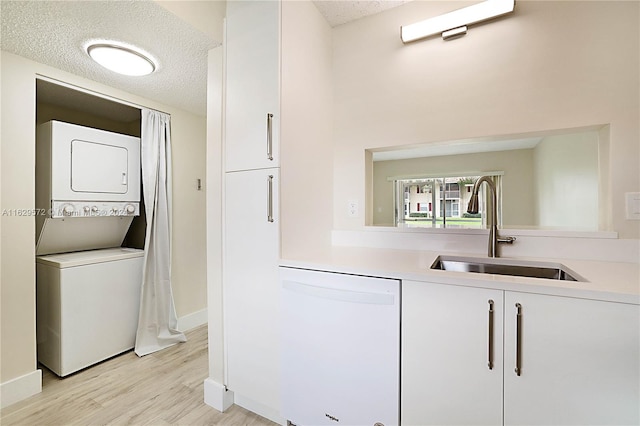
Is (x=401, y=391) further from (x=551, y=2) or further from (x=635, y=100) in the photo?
(x=551, y=2)

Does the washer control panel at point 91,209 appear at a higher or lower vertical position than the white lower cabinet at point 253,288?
higher

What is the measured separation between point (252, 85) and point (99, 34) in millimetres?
944

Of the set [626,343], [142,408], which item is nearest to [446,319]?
[626,343]

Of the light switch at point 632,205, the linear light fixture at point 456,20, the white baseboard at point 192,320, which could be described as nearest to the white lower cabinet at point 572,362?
the light switch at point 632,205

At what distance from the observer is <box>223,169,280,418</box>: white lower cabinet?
1.45 m

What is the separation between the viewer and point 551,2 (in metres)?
1.42

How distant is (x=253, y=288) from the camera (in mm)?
1516

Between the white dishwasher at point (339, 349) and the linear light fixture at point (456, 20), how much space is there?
1505mm

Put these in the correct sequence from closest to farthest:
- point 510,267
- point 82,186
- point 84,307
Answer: point 510,267 → point 84,307 → point 82,186

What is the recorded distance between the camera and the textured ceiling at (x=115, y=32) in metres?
1.38

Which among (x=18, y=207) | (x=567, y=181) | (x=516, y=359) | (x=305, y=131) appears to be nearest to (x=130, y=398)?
(x=18, y=207)

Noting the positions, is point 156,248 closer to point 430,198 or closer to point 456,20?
point 430,198

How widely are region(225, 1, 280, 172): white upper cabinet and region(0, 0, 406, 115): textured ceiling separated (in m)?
0.24

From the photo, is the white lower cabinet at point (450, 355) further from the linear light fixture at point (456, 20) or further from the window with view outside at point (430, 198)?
the linear light fixture at point (456, 20)
